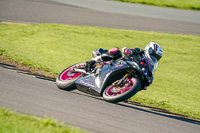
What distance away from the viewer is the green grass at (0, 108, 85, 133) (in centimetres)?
447

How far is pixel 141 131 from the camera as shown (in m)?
5.82

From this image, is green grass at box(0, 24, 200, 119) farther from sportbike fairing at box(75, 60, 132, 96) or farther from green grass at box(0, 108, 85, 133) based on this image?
green grass at box(0, 108, 85, 133)

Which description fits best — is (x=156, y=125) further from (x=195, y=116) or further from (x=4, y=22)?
(x=4, y=22)

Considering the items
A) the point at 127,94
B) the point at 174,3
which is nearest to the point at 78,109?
the point at 127,94

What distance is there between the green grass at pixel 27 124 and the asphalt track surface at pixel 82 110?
457 millimetres

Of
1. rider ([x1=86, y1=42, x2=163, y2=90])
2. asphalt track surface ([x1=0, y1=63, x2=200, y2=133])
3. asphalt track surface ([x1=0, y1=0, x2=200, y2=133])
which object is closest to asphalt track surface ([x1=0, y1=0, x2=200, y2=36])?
asphalt track surface ([x1=0, y1=0, x2=200, y2=133])

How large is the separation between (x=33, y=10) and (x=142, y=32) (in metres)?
6.38

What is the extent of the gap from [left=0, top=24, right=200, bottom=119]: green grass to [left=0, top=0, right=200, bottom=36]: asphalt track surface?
123cm

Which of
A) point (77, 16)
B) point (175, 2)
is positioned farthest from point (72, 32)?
point (175, 2)

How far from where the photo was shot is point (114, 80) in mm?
7480

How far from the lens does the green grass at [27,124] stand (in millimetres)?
4473

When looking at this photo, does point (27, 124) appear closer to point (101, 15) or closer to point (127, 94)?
point (127, 94)

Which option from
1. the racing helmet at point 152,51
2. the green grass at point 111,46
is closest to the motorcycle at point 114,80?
the racing helmet at point 152,51

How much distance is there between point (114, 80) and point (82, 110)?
1.40m
